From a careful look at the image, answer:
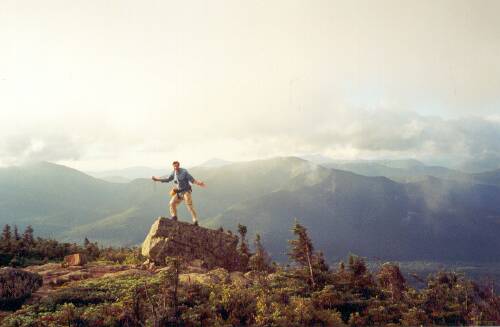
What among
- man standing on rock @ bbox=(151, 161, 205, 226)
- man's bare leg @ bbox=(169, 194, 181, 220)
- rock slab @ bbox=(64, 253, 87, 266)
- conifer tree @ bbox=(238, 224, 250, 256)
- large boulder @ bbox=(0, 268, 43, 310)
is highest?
man standing on rock @ bbox=(151, 161, 205, 226)

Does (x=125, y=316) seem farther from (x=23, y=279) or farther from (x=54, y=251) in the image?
(x=54, y=251)

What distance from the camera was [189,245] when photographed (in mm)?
23781

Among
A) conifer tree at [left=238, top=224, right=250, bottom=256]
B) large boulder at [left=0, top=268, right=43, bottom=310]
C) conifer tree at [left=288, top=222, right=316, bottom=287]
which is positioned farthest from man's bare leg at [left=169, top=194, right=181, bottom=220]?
large boulder at [left=0, top=268, right=43, bottom=310]

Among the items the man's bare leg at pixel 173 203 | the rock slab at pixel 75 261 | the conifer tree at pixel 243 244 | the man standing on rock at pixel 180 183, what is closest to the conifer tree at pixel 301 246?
the man standing on rock at pixel 180 183

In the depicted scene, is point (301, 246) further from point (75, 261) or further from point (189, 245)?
point (75, 261)

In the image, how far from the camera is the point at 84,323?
12516mm

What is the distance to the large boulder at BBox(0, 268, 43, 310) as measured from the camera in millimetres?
14312

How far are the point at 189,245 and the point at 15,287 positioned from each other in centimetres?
1077

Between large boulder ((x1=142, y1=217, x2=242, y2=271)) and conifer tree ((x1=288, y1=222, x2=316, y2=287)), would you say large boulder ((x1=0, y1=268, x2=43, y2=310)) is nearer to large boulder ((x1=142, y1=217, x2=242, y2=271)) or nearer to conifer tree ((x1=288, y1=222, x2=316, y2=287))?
large boulder ((x1=142, y1=217, x2=242, y2=271))

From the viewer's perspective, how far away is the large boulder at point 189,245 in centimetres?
2286

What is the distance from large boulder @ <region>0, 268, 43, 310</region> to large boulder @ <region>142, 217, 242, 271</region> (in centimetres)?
785

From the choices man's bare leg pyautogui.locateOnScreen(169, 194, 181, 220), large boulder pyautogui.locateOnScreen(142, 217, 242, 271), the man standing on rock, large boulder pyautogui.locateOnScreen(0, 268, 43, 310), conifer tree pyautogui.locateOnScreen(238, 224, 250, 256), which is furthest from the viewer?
conifer tree pyautogui.locateOnScreen(238, 224, 250, 256)

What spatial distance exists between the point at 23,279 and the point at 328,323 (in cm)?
1329

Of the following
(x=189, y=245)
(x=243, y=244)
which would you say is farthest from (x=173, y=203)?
(x=243, y=244)
